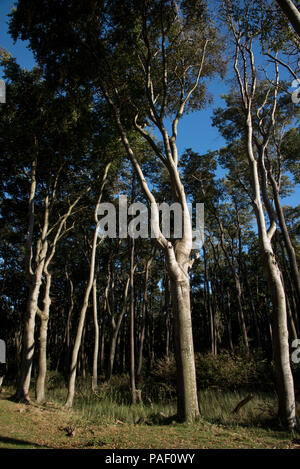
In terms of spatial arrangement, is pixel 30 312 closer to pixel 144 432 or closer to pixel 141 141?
pixel 144 432

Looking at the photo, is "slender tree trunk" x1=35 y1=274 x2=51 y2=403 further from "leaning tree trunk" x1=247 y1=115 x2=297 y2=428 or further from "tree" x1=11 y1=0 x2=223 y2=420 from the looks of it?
"leaning tree trunk" x1=247 y1=115 x2=297 y2=428

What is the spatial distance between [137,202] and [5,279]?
11.1m

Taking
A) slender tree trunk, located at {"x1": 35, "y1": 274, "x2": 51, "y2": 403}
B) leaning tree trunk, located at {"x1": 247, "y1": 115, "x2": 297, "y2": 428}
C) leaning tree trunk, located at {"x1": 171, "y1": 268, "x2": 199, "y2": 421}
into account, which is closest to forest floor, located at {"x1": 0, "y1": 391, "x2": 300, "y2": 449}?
leaning tree trunk, located at {"x1": 171, "y1": 268, "x2": 199, "y2": 421}

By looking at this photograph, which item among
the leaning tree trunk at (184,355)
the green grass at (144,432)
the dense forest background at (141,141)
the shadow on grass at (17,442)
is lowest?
the green grass at (144,432)

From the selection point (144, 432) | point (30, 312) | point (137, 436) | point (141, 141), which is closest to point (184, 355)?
point (144, 432)

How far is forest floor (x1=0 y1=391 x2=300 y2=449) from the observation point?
4.36 m

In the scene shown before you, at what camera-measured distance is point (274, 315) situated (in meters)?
6.64

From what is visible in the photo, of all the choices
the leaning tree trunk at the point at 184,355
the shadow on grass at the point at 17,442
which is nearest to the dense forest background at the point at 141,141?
the leaning tree trunk at the point at 184,355

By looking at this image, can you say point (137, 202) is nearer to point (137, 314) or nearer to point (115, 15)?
point (115, 15)

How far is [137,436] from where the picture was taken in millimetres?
4863

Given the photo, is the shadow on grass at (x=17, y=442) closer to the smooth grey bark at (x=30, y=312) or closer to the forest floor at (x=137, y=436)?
the forest floor at (x=137, y=436)

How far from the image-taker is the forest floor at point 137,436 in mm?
4363
